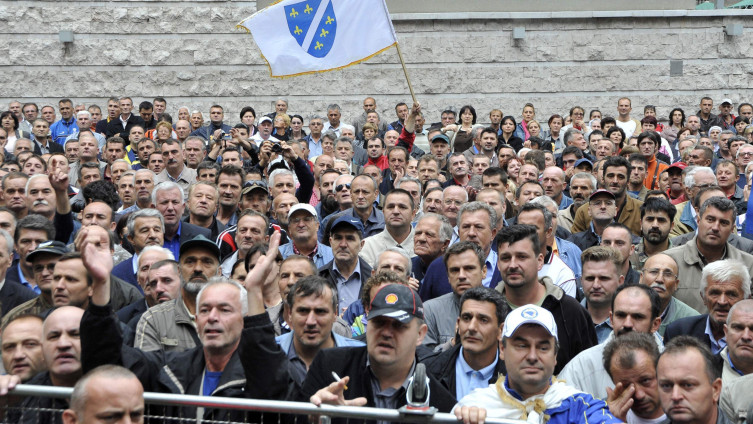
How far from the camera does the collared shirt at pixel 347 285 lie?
7.97 m

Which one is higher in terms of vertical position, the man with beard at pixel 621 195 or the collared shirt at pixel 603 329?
the man with beard at pixel 621 195

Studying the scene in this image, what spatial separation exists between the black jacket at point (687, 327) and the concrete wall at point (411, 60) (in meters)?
12.7

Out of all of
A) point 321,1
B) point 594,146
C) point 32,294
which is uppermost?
point 321,1

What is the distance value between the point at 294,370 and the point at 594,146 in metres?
9.47

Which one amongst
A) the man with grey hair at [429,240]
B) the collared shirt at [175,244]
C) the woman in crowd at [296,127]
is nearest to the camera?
the man with grey hair at [429,240]

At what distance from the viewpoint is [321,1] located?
37.8 ft

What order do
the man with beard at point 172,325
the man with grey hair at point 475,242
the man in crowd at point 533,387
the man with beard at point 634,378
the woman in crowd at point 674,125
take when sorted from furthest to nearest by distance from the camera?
the woman in crowd at point 674,125 → the man with grey hair at point 475,242 → the man with beard at point 172,325 → the man with beard at point 634,378 → the man in crowd at point 533,387

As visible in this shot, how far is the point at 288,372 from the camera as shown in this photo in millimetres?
4824

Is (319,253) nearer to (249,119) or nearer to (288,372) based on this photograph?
(288,372)

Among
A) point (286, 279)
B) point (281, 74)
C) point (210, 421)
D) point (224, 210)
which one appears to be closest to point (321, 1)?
point (281, 74)

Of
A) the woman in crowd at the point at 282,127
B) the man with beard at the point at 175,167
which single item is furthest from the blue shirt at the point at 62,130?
the man with beard at the point at 175,167

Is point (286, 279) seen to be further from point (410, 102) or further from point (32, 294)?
point (410, 102)

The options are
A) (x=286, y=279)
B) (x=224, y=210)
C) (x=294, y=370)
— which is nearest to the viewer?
(x=294, y=370)

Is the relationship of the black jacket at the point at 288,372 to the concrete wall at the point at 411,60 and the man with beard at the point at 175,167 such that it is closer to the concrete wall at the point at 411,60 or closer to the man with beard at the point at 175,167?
the man with beard at the point at 175,167
